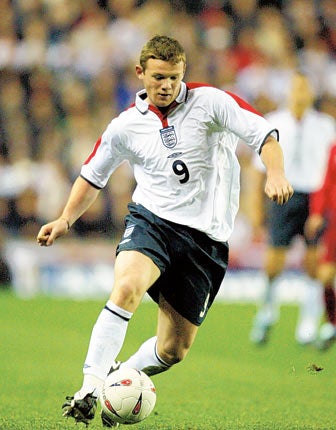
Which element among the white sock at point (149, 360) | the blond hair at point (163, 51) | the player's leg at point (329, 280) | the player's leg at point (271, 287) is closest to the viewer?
the blond hair at point (163, 51)

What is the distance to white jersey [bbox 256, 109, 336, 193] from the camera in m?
9.67

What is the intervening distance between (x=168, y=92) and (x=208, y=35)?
38.0ft

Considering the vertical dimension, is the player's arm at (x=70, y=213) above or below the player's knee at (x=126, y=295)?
above

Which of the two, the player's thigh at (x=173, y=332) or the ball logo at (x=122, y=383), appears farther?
the player's thigh at (x=173, y=332)

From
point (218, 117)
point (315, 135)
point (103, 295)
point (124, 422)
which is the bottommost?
point (103, 295)

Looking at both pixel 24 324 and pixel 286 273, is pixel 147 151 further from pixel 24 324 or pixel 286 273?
pixel 286 273

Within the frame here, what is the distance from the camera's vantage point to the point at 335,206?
29.5ft

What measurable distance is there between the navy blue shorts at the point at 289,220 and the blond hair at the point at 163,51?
4.67 metres

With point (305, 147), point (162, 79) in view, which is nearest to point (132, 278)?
point (162, 79)

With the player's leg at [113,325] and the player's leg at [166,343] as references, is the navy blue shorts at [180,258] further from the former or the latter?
the player's leg at [113,325]

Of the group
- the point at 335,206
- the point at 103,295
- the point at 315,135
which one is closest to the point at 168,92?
the point at 335,206

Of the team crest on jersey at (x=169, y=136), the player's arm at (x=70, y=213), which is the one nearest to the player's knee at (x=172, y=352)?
the player's arm at (x=70, y=213)

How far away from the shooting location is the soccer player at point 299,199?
9438mm

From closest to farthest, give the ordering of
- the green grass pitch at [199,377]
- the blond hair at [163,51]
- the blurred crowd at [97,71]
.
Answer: the blond hair at [163,51]
the green grass pitch at [199,377]
the blurred crowd at [97,71]
